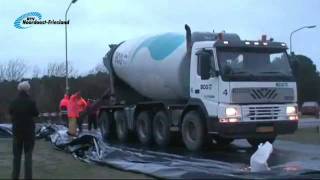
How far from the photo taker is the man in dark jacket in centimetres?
1154

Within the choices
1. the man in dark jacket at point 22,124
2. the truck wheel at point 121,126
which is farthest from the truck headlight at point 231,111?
the truck wheel at point 121,126

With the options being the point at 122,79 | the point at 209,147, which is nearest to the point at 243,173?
the point at 209,147

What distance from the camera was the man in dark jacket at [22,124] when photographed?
1154 centimetres

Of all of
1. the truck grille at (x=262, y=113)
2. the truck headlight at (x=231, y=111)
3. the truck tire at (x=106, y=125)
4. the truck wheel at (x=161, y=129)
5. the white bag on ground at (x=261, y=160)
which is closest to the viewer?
the white bag on ground at (x=261, y=160)

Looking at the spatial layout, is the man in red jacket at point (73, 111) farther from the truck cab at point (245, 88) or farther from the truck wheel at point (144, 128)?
the truck cab at point (245, 88)

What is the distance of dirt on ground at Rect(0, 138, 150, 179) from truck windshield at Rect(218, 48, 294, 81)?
4.66 meters

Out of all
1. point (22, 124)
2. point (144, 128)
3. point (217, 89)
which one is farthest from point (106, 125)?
point (22, 124)

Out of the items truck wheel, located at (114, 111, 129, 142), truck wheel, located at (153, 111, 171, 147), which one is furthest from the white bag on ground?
truck wheel, located at (114, 111, 129, 142)

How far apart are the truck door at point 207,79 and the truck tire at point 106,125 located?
7.35 meters

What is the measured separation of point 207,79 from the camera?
17.5 meters

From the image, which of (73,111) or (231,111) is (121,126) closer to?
(73,111)

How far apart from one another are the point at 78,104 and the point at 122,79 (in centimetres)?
202

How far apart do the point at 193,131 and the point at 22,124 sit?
25.0 ft

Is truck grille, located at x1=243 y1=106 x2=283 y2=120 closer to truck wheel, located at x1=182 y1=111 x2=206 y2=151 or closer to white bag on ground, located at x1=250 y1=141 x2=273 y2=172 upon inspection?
truck wheel, located at x1=182 y1=111 x2=206 y2=151
